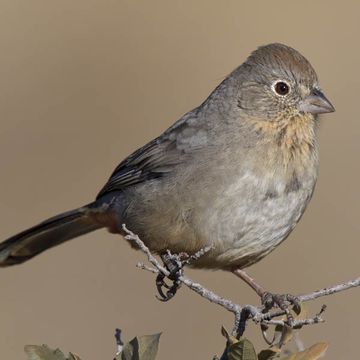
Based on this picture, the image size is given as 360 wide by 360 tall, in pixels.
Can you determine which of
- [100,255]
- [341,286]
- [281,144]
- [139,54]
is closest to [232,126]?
[281,144]

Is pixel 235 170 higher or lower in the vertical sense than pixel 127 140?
lower

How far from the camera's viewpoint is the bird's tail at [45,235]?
634 centimetres

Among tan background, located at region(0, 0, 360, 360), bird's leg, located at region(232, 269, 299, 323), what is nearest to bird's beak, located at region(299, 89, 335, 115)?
bird's leg, located at region(232, 269, 299, 323)

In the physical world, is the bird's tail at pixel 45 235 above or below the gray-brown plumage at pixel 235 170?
above

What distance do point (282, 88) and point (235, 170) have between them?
2.13ft

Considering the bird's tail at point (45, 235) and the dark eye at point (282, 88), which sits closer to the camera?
the dark eye at point (282, 88)

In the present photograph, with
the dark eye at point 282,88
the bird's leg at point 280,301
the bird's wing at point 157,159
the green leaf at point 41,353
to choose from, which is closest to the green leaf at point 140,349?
the green leaf at point 41,353

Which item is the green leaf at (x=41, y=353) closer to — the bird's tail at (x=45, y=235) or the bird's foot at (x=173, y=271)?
the bird's foot at (x=173, y=271)

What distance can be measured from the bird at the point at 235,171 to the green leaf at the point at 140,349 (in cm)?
162

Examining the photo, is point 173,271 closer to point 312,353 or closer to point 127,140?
point 312,353

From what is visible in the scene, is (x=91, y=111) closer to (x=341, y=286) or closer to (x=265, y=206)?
(x=265, y=206)

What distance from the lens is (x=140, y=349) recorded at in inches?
142

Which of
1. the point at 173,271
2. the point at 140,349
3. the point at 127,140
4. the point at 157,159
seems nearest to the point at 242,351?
the point at 140,349

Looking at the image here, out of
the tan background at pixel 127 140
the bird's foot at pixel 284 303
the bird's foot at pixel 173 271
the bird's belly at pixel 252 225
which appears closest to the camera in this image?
the bird's foot at pixel 284 303
